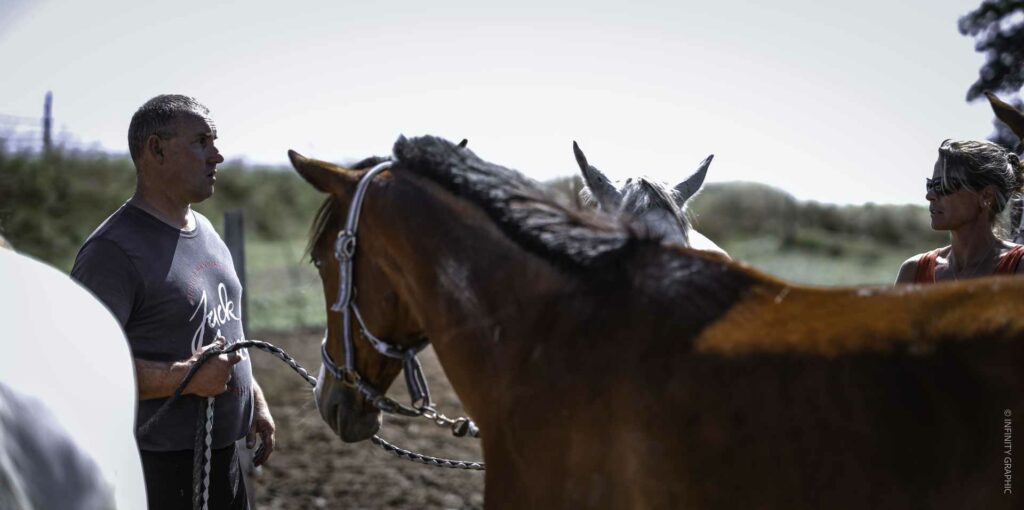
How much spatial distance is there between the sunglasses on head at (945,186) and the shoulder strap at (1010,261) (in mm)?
317

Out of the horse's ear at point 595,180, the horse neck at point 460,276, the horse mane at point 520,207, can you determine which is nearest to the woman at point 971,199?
the horse's ear at point 595,180

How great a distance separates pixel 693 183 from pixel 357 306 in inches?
92.6

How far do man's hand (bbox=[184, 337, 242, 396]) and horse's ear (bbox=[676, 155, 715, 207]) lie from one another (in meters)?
2.37

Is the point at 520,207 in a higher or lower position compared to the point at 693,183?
lower

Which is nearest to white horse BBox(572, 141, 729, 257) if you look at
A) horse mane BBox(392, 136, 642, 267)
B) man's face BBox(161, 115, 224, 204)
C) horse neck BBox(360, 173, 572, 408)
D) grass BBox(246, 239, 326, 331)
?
horse mane BBox(392, 136, 642, 267)

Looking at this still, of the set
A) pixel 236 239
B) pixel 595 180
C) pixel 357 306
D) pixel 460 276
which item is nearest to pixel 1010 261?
pixel 595 180

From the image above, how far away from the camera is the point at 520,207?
2412 mm

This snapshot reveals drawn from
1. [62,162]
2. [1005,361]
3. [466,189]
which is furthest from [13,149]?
[1005,361]

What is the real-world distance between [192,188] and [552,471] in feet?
6.42

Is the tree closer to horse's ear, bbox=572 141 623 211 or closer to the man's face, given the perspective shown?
horse's ear, bbox=572 141 623 211

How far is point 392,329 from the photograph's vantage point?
2691 mm

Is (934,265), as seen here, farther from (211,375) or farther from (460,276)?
(211,375)

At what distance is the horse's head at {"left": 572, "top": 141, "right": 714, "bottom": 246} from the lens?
12.0 feet

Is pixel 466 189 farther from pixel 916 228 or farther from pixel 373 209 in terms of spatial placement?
pixel 916 228
